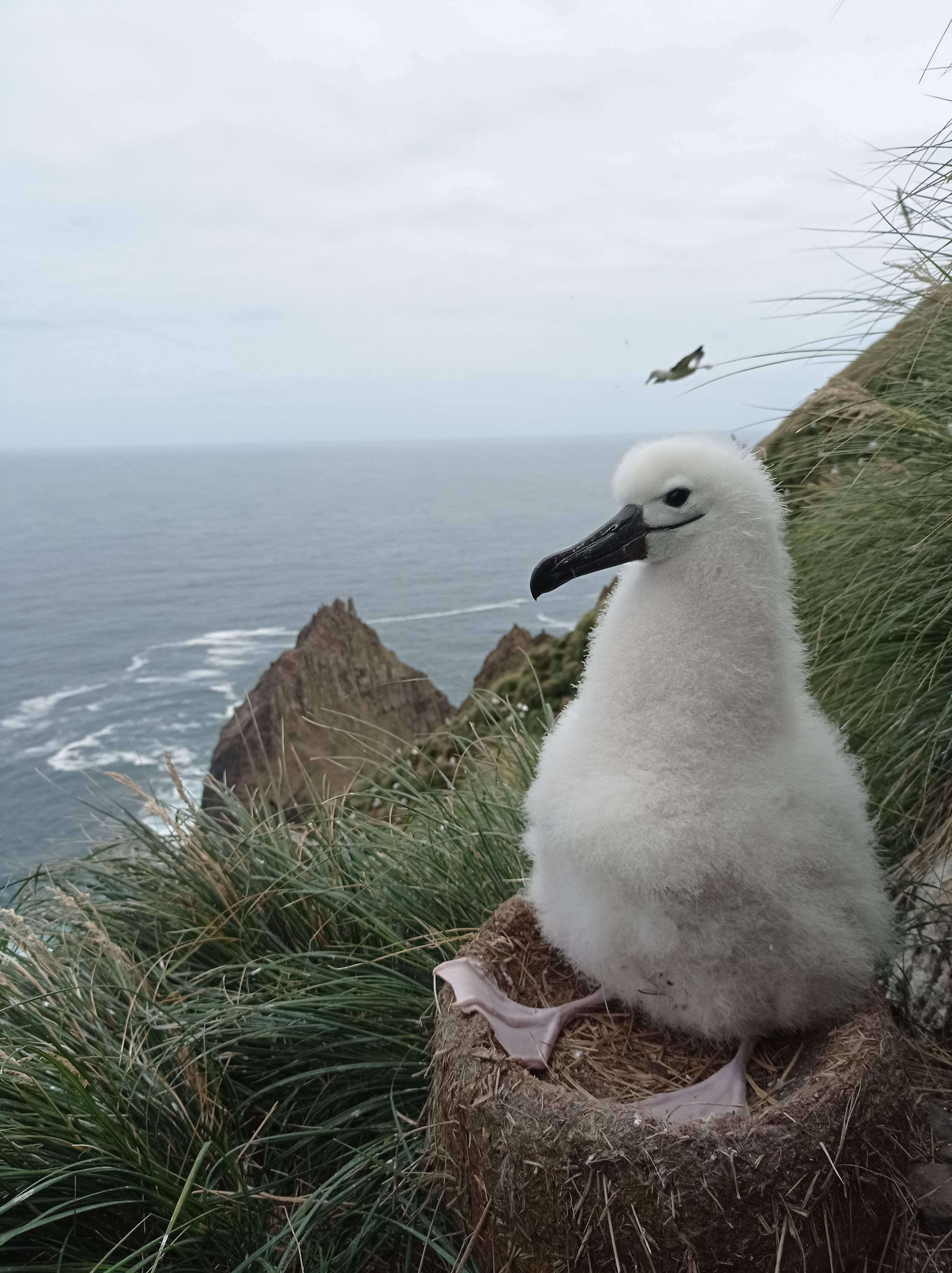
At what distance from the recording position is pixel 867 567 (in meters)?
2.84

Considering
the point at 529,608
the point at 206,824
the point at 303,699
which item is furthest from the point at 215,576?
the point at 206,824

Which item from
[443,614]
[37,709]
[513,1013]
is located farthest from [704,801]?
[443,614]

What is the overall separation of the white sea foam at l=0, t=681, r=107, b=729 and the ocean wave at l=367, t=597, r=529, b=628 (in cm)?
855

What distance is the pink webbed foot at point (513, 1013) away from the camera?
209cm

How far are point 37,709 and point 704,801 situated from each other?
2764 cm

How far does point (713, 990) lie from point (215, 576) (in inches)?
1965

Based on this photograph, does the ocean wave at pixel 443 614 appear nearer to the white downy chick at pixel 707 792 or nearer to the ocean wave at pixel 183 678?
the ocean wave at pixel 183 678

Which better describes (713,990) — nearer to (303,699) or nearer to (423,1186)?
(423,1186)

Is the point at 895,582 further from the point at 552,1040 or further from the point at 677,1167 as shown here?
the point at 677,1167

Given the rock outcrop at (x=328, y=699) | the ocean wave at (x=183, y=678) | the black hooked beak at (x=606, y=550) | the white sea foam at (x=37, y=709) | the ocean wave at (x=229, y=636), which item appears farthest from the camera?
the ocean wave at (x=229, y=636)

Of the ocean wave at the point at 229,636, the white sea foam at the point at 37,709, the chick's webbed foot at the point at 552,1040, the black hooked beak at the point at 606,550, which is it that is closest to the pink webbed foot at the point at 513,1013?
the chick's webbed foot at the point at 552,1040

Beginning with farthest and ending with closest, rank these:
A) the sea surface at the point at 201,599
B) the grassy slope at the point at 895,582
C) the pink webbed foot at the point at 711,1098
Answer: the sea surface at the point at 201,599, the grassy slope at the point at 895,582, the pink webbed foot at the point at 711,1098

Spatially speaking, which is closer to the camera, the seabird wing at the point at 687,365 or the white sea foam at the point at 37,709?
the seabird wing at the point at 687,365

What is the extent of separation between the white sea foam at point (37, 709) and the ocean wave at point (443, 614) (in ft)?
28.0
